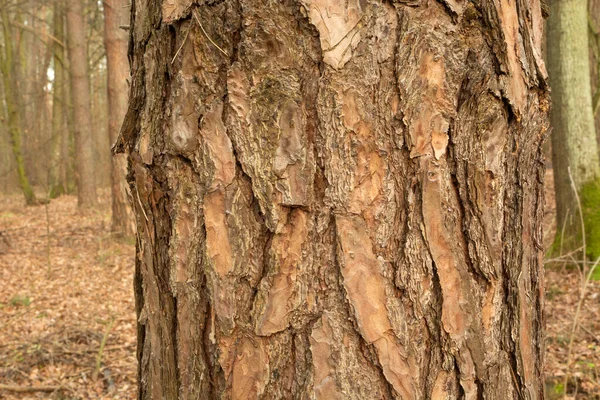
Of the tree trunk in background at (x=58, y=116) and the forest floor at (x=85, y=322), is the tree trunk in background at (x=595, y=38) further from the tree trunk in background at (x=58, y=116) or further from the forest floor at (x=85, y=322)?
the tree trunk in background at (x=58, y=116)

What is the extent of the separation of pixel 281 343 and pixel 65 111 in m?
19.8

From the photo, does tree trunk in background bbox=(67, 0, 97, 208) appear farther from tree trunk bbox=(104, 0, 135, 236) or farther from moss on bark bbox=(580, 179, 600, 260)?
moss on bark bbox=(580, 179, 600, 260)

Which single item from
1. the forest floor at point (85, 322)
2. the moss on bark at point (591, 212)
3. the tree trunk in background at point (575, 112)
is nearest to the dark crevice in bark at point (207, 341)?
the forest floor at point (85, 322)

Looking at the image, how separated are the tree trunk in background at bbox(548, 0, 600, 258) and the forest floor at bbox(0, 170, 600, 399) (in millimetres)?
678

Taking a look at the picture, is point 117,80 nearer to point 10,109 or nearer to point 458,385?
Answer: point 10,109

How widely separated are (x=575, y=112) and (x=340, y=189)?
616cm

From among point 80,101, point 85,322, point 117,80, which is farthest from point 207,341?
point 80,101

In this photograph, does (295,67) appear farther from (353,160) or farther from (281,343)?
(281,343)

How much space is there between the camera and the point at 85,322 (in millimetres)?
5504

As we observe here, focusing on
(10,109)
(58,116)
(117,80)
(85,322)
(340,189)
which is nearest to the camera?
(340,189)

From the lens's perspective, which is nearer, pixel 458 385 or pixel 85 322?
pixel 458 385

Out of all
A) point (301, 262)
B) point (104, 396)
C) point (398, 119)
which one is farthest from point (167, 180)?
point (104, 396)

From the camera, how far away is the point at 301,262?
3.69 ft

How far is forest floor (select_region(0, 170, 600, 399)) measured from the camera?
12.8 ft
